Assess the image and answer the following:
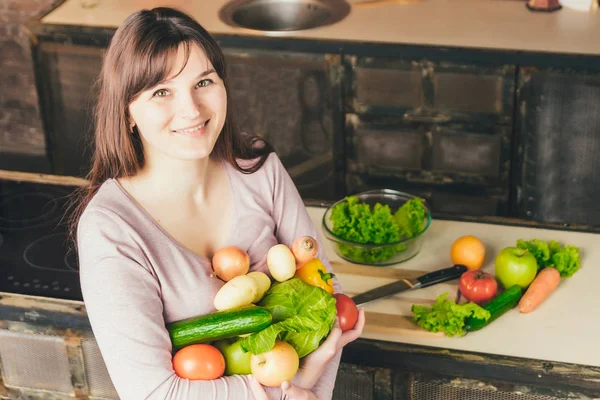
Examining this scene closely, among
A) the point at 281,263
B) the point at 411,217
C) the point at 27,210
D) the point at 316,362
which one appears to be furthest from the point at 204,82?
the point at 27,210

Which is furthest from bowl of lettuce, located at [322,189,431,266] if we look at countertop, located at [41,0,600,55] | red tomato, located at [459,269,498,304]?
countertop, located at [41,0,600,55]

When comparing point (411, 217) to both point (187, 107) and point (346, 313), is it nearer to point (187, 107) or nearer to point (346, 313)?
point (346, 313)

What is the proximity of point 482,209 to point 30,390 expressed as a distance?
7.19 feet

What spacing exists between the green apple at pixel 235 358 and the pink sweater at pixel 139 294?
1.0 inches

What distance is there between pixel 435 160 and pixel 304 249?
6.53ft

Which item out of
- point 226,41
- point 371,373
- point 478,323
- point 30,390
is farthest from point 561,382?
point 226,41

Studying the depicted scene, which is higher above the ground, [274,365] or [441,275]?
[274,365]

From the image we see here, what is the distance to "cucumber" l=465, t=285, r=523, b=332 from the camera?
7.37 feet

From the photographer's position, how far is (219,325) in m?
1.85

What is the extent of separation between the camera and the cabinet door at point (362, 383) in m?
2.27

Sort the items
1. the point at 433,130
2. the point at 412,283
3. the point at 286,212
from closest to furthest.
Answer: the point at 286,212 → the point at 412,283 → the point at 433,130

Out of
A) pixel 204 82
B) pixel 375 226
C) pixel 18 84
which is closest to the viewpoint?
pixel 204 82

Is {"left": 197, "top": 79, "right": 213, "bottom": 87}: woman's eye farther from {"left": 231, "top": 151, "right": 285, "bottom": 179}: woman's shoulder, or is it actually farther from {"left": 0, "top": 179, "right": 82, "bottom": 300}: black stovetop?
{"left": 0, "top": 179, "right": 82, "bottom": 300}: black stovetop

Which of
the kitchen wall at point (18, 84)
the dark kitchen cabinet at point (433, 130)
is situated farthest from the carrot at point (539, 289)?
the kitchen wall at point (18, 84)
